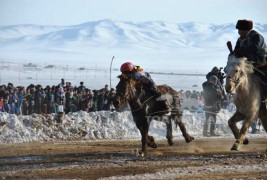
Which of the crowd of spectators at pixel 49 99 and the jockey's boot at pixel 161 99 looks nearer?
the jockey's boot at pixel 161 99

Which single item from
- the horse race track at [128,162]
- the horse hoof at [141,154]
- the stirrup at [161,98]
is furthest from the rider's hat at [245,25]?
the horse hoof at [141,154]

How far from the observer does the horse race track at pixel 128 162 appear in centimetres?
1216

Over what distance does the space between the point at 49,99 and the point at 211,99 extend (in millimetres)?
7784

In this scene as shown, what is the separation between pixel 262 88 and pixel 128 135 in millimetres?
10062

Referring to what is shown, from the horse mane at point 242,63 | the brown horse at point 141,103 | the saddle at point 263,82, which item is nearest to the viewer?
the horse mane at point 242,63

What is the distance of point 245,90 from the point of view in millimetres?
14461

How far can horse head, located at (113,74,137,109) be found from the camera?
1471 centimetres

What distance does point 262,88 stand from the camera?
48.8ft

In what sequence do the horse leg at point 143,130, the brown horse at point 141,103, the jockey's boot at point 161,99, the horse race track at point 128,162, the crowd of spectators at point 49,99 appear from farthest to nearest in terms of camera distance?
the crowd of spectators at point 49,99, the jockey's boot at point 161,99, the horse leg at point 143,130, the brown horse at point 141,103, the horse race track at point 128,162

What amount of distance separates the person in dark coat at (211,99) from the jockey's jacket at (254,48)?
8.23 m

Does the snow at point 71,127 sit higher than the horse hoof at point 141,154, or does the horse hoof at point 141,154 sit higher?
the snow at point 71,127

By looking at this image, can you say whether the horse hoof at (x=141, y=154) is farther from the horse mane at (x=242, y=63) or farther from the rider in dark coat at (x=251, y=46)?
the rider in dark coat at (x=251, y=46)

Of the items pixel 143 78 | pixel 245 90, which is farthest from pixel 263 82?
pixel 143 78

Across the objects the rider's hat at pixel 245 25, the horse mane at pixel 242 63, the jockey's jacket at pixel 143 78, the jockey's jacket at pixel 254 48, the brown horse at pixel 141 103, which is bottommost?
the brown horse at pixel 141 103
